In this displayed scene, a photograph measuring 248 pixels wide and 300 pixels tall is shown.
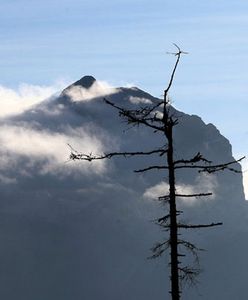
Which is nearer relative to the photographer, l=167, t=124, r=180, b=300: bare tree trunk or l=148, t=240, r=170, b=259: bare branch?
l=167, t=124, r=180, b=300: bare tree trunk

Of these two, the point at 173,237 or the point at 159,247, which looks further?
the point at 159,247

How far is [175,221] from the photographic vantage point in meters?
22.1

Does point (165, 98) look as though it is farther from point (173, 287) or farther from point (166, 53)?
point (173, 287)

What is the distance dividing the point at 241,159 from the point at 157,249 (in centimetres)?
420

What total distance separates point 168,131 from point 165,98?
1103mm

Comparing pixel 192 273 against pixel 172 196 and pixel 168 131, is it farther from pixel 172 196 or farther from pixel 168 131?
pixel 168 131

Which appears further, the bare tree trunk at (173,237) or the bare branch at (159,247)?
the bare branch at (159,247)

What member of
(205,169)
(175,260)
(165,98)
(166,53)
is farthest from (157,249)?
(166,53)

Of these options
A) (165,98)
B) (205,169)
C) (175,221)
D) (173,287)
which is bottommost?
(173,287)

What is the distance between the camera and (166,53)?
20844 mm

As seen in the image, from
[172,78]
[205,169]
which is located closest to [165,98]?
[172,78]

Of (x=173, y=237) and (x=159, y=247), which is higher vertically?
(x=173, y=237)

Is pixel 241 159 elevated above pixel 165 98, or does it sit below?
below

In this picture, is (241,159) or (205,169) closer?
→ (241,159)
